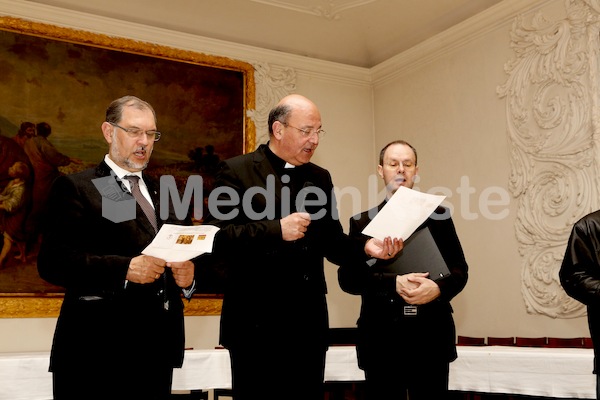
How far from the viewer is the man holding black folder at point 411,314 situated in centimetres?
340

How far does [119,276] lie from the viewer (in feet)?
9.01

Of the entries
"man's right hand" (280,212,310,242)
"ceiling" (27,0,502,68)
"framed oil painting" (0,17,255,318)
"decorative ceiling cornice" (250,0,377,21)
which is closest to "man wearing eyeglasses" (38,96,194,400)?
"man's right hand" (280,212,310,242)

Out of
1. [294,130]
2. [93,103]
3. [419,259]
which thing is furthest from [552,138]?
[93,103]

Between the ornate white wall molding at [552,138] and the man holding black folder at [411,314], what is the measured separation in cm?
317

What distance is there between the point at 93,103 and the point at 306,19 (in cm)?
291

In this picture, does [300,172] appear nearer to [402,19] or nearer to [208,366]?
[208,366]

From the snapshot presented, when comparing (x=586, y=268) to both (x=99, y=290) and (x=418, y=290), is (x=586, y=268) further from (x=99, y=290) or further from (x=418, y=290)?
(x=99, y=290)

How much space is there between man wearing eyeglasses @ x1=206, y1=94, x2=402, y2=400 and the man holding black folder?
502mm

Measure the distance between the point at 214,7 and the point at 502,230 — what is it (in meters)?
4.35

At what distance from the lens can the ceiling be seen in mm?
7746

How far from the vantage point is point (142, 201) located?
305cm

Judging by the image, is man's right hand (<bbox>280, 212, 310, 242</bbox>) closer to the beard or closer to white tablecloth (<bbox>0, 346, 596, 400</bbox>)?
the beard

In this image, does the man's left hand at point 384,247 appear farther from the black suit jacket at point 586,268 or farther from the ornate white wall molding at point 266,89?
the ornate white wall molding at point 266,89

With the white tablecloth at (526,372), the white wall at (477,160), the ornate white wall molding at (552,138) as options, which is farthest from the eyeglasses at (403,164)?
the white wall at (477,160)
